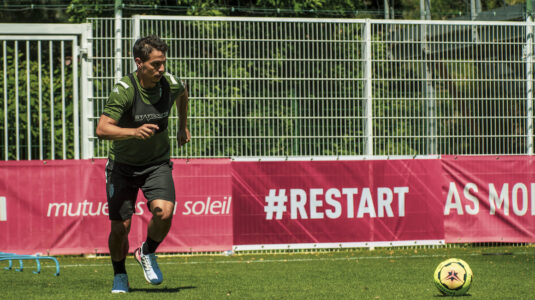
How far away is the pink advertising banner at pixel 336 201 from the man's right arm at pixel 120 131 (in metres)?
5.35

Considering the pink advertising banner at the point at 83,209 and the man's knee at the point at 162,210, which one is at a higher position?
the man's knee at the point at 162,210

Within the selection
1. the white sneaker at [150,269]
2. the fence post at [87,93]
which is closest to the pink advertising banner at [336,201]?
the fence post at [87,93]

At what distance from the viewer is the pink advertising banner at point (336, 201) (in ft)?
40.9

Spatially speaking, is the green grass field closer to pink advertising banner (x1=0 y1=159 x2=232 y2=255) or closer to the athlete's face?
pink advertising banner (x1=0 y1=159 x2=232 y2=255)

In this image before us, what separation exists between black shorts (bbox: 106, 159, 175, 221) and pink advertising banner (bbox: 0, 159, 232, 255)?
4303 mm

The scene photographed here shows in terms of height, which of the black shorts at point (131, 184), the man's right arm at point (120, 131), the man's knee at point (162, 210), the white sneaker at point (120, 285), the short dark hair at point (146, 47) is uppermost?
the short dark hair at point (146, 47)

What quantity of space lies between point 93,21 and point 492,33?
583 cm

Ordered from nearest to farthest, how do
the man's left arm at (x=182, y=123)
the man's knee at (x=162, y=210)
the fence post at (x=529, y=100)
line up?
the man's knee at (x=162, y=210) < the man's left arm at (x=182, y=123) < the fence post at (x=529, y=100)

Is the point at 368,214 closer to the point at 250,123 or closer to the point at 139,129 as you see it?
the point at 250,123

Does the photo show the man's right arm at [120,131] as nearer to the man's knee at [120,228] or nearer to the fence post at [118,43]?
the man's knee at [120,228]


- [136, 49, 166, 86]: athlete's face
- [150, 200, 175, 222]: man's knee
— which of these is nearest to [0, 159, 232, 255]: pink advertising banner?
[150, 200, 175, 222]: man's knee

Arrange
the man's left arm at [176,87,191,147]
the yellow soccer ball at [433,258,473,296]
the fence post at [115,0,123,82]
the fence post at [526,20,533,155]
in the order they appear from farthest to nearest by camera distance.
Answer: the fence post at [526,20,533,155] → the fence post at [115,0,123,82] → the man's left arm at [176,87,191,147] → the yellow soccer ball at [433,258,473,296]

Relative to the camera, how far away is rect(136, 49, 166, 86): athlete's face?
7312 mm

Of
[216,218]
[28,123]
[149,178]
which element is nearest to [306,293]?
[149,178]
